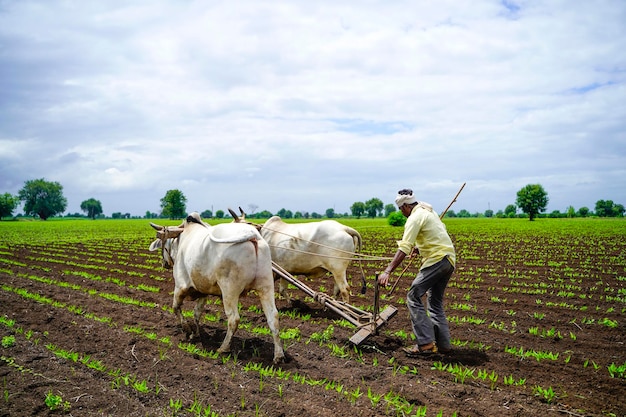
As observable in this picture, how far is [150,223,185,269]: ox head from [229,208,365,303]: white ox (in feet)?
4.27

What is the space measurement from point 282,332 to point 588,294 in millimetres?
8819

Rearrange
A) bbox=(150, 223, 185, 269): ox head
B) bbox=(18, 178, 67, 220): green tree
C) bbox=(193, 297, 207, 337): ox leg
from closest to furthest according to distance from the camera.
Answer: bbox=(193, 297, 207, 337): ox leg → bbox=(150, 223, 185, 269): ox head → bbox=(18, 178, 67, 220): green tree

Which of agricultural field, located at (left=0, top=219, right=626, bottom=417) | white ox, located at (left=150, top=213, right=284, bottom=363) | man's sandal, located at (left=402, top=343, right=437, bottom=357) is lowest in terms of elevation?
agricultural field, located at (left=0, top=219, right=626, bottom=417)

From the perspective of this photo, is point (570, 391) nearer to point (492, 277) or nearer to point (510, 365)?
point (510, 365)

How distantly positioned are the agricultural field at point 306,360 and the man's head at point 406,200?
3.54ft

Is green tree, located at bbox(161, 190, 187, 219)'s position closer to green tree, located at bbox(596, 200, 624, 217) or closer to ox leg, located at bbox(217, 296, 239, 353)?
ox leg, located at bbox(217, 296, 239, 353)

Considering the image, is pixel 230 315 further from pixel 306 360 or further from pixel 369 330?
pixel 369 330

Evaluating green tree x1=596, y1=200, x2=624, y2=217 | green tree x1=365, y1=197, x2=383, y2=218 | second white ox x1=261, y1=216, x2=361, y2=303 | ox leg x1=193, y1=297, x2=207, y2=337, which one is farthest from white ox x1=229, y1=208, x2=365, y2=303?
green tree x1=596, y1=200, x2=624, y2=217

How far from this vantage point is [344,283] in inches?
368

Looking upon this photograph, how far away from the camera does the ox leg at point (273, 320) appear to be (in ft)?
20.8

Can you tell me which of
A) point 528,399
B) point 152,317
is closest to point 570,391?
point 528,399

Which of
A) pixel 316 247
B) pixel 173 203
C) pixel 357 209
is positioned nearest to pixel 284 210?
pixel 357 209

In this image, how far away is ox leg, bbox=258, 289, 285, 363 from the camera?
20.8 feet

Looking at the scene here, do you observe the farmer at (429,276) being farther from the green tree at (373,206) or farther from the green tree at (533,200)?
the green tree at (373,206)
